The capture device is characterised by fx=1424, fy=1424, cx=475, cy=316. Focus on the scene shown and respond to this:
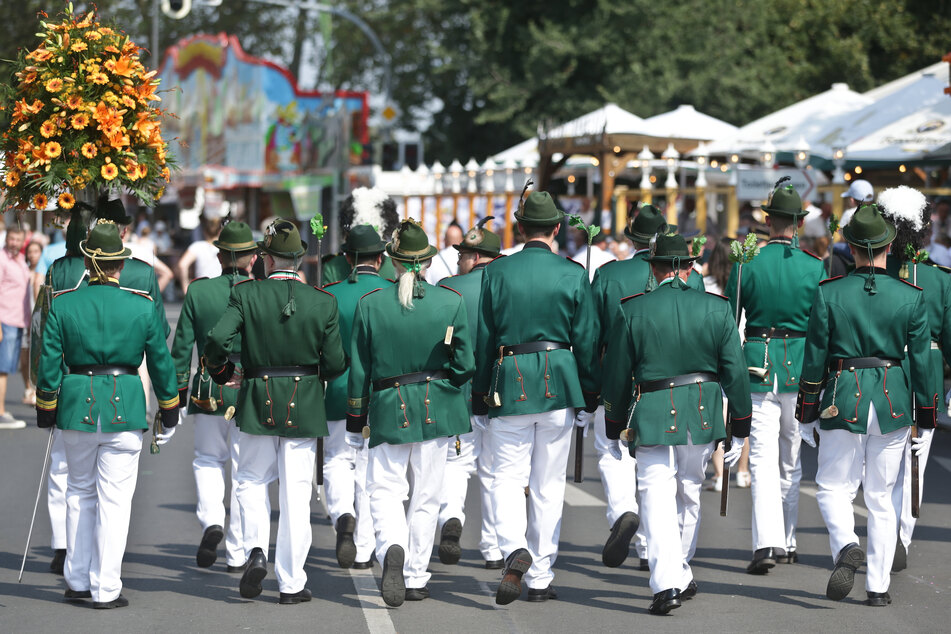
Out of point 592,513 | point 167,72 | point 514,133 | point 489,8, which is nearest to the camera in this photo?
point 592,513

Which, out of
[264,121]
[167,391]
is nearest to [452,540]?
[167,391]

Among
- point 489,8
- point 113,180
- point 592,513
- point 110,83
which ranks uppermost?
point 489,8

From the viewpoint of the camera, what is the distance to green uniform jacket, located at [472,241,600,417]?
748 cm

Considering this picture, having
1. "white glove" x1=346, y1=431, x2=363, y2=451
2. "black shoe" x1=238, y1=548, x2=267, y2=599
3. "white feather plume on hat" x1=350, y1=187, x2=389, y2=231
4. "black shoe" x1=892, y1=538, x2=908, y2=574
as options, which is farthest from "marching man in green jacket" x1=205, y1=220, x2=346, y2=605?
"black shoe" x1=892, y1=538, x2=908, y2=574

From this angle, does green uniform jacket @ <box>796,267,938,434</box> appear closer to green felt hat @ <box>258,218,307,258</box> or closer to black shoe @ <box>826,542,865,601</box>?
black shoe @ <box>826,542,865,601</box>

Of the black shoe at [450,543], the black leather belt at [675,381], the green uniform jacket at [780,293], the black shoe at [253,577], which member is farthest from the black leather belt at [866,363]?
the black shoe at [253,577]

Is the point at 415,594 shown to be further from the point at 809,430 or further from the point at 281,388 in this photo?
the point at 809,430

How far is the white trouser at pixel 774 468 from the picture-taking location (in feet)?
26.4

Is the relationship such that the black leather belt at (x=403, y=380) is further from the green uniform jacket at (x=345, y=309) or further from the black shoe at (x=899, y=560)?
the black shoe at (x=899, y=560)

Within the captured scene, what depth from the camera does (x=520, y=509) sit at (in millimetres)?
7500

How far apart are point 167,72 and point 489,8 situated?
47.1 feet

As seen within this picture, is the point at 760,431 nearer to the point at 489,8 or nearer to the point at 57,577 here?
the point at 57,577

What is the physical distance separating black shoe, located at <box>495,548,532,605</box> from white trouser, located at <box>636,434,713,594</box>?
62cm

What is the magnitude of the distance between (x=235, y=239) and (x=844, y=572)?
3875mm
